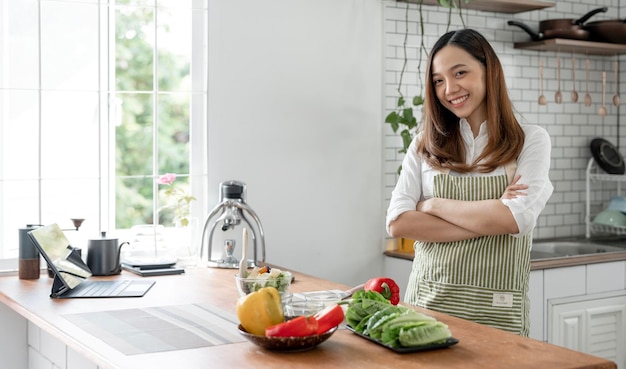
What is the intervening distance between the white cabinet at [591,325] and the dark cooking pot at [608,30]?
1567 mm

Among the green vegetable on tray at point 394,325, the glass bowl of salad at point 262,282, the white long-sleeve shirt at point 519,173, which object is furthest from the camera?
the white long-sleeve shirt at point 519,173

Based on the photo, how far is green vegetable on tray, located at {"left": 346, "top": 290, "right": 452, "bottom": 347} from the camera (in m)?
2.20

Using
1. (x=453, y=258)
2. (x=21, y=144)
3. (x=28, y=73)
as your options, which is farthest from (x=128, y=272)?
(x=453, y=258)

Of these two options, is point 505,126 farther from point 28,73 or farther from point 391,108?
point 28,73

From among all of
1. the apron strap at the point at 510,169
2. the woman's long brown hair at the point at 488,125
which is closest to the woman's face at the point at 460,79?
the woman's long brown hair at the point at 488,125

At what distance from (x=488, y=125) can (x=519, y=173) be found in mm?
216

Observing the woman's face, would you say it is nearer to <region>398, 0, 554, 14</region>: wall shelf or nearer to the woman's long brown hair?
the woman's long brown hair

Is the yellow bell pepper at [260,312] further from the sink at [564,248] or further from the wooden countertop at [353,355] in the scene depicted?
the sink at [564,248]

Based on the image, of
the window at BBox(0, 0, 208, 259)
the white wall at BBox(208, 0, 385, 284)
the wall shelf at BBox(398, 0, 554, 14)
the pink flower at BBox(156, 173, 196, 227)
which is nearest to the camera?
the window at BBox(0, 0, 208, 259)

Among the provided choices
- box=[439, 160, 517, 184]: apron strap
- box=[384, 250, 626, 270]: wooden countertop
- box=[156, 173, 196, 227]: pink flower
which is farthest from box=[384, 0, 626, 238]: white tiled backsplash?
box=[439, 160, 517, 184]: apron strap

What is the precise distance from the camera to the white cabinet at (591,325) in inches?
168

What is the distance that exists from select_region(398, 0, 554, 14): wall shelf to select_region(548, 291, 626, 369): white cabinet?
1.66m

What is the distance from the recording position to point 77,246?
149 inches

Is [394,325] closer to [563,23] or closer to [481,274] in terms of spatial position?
[481,274]
